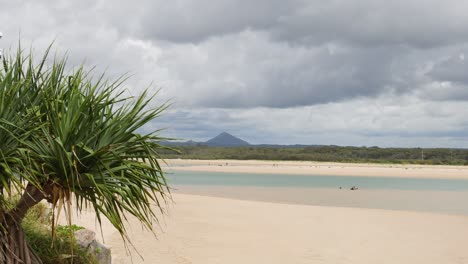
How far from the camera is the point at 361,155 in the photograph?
4065 inches

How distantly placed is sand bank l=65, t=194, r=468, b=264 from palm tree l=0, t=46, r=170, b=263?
179 inches

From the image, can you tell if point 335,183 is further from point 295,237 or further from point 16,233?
point 16,233

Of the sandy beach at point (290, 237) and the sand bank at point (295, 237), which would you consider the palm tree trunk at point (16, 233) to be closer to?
the sandy beach at point (290, 237)

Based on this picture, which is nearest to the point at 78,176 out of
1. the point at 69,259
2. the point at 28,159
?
the point at 28,159

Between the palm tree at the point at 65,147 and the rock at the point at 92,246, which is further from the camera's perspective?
the rock at the point at 92,246

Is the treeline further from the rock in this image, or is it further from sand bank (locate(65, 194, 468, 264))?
the rock

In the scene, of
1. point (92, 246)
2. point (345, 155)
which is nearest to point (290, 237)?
point (92, 246)

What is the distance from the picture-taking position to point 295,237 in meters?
13.8

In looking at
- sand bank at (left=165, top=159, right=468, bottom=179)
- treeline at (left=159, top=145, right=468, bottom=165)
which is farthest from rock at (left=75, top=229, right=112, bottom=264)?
treeline at (left=159, top=145, right=468, bottom=165)

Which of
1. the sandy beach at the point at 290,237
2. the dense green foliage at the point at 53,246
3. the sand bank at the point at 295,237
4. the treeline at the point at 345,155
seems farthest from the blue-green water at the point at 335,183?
the treeline at the point at 345,155

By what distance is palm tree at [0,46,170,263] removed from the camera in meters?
5.50

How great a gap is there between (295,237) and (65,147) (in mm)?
9322

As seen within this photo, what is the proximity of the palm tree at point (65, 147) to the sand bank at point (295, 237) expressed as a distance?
14.9 feet

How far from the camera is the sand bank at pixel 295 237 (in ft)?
37.3
